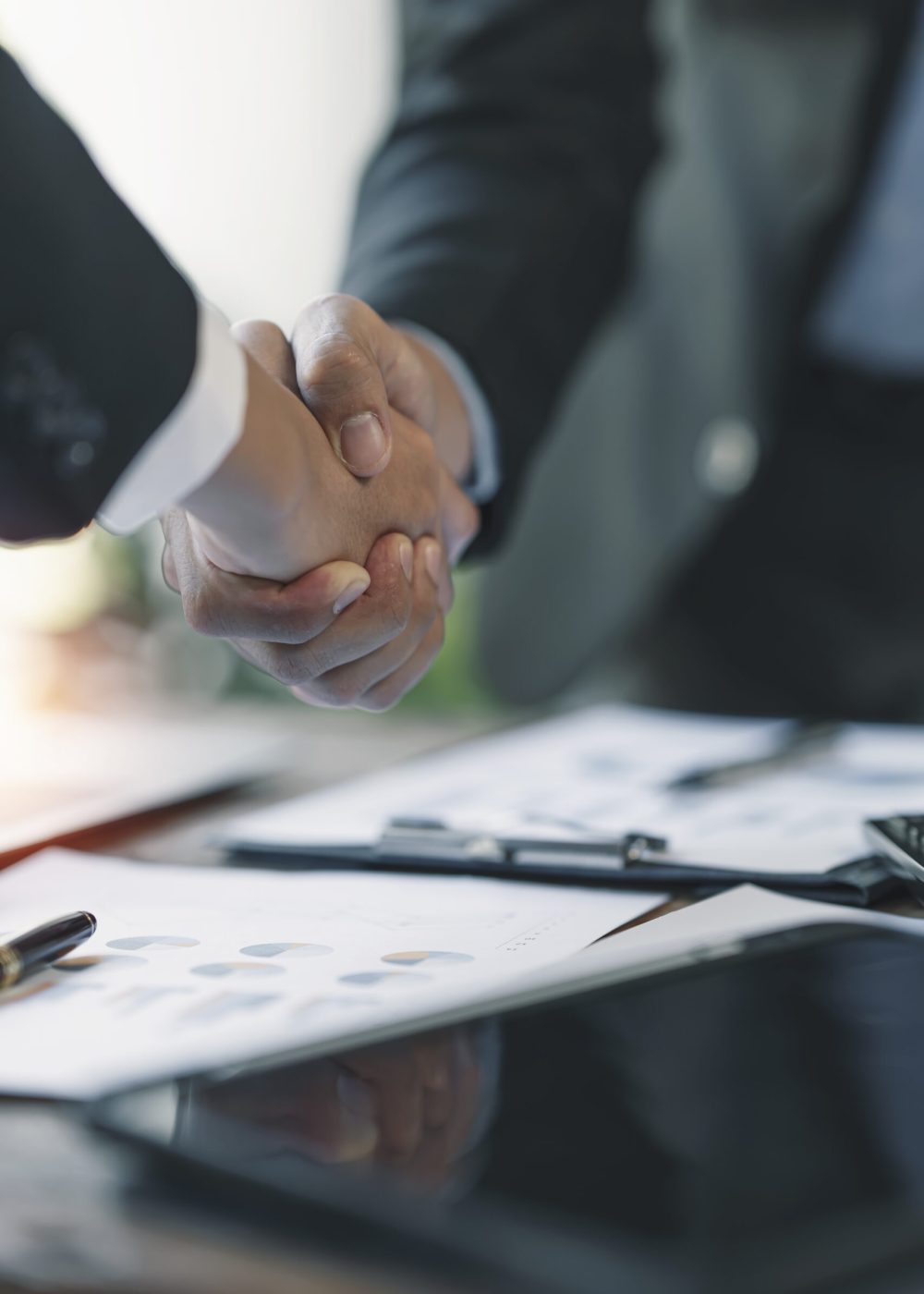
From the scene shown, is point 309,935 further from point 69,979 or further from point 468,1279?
point 468,1279

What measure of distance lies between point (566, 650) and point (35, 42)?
6.82 ft

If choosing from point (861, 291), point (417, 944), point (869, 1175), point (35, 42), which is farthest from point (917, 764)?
point (35, 42)

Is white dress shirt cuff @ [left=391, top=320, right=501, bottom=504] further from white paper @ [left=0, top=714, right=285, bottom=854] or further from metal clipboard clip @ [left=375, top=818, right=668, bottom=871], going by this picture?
metal clipboard clip @ [left=375, top=818, right=668, bottom=871]

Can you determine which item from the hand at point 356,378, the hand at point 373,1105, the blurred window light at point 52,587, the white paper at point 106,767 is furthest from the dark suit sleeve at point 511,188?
the blurred window light at point 52,587

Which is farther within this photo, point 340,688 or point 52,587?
point 52,587

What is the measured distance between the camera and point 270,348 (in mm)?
566

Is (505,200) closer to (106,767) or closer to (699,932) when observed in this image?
(106,767)

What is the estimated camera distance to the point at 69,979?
391mm

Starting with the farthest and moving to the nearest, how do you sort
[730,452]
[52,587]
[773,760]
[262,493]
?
1. [52,587]
2. [730,452]
3. [773,760]
4. [262,493]

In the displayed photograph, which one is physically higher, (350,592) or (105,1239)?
(350,592)

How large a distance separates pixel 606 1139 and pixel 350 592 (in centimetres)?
30

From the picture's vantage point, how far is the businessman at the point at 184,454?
363mm

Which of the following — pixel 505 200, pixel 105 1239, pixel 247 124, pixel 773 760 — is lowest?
pixel 105 1239

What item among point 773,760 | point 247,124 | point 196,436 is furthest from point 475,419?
point 247,124
